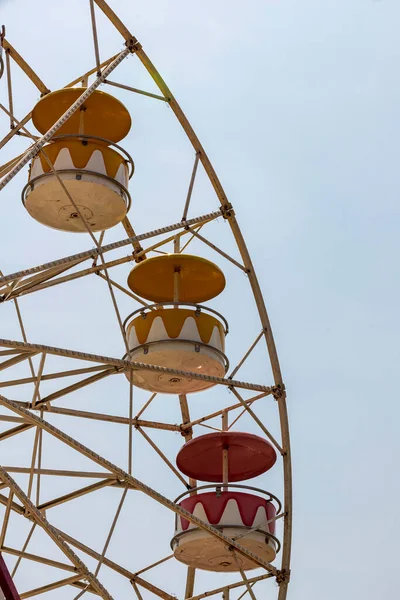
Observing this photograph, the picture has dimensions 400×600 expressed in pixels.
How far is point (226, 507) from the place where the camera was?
1956cm

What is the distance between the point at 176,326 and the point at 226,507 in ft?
10.2

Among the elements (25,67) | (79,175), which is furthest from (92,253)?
(25,67)

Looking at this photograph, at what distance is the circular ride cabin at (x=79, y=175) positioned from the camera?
1858 cm

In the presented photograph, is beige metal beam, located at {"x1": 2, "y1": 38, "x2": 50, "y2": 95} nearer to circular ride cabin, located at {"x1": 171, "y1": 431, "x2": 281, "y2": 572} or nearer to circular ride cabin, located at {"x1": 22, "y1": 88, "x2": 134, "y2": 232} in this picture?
circular ride cabin, located at {"x1": 22, "y1": 88, "x2": 134, "y2": 232}

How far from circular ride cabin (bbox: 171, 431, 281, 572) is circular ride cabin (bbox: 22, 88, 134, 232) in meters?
4.27

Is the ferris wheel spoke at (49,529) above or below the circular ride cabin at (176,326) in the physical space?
below

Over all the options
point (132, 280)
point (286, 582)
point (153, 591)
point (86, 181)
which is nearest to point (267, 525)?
point (286, 582)

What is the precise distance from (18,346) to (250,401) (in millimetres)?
5804

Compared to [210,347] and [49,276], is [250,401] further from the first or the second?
[49,276]

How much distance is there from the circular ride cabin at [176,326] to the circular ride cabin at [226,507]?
1395 millimetres

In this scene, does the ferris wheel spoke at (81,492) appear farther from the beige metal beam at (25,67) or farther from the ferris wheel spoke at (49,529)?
the beige metal beam at (25,67)

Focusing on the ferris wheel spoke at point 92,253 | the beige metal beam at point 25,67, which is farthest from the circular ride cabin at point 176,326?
the beige metal beam at point 25,67

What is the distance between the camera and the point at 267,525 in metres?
19.8

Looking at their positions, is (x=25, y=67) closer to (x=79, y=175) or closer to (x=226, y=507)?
(x=79, y=175)
